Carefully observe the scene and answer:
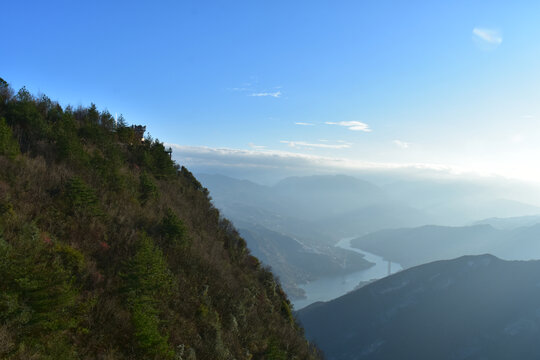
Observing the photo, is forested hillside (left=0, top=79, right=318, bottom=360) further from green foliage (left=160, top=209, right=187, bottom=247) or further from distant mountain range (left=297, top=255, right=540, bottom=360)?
distant mountain range (left=297, top=255, right=540, bottom=360)

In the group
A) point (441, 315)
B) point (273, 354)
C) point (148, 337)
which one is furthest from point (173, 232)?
point (441, 315)

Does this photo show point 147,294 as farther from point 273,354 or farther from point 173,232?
point 273,354

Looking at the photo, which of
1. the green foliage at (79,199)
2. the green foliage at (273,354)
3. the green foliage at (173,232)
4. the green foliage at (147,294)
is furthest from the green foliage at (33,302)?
the green foliage at (273,354)

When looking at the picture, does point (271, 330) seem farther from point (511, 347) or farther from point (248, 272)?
point (511, 347)

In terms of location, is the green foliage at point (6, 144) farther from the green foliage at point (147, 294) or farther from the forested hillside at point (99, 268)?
the green foliage at point (147, 294)

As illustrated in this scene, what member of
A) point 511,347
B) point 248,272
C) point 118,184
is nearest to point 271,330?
point 248,272

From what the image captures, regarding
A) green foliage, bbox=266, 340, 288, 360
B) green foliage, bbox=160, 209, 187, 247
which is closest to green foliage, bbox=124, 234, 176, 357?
green foliage, bbox=160, 209, 187, 247
